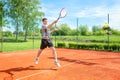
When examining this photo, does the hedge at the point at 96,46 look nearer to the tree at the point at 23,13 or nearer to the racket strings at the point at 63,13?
the racket strings at the point at 63,13

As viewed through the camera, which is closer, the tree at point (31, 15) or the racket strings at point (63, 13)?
the racket strings at point (63, 13)

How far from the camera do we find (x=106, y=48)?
1741 centimetres

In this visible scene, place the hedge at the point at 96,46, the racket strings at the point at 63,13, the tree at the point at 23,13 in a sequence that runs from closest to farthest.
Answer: the racket strings at the point at 63,13, the hedge at the point at 96,46, the tree at the point at 23,13

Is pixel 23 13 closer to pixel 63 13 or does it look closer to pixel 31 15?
pixel 31 15

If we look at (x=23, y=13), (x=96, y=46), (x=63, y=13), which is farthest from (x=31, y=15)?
(x=63, y=13)

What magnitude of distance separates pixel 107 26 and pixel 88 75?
11044mm

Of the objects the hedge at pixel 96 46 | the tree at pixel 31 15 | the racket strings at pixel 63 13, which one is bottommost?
the hedge at pixel 96 46

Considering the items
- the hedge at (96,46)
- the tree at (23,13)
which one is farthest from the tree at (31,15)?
the hedge at (96,46)

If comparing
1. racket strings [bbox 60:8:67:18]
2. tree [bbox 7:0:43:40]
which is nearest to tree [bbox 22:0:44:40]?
tree [bbox 7:0:43:40]

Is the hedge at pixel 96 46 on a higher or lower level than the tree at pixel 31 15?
lower

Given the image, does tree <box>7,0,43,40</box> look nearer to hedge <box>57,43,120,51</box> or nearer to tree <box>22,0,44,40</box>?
tree <box>22,0,44,40</box>

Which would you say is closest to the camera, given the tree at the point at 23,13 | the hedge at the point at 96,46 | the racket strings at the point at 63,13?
the racket strings at the point at 63,13

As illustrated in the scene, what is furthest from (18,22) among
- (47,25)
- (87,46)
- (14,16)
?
(47,25)

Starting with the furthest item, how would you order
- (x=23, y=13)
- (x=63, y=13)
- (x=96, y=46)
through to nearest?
(x=23, y=13) → (x=96, y=46) → (x=63, y=13)
